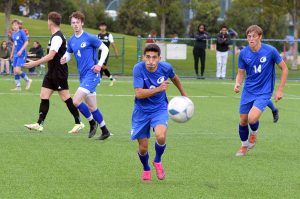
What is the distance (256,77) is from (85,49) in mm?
2963

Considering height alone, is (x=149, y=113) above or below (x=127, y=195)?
above

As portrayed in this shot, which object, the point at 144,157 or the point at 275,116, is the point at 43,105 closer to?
the point at 275,116

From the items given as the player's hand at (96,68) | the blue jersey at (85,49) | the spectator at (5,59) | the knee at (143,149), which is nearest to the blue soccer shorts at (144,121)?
the knee at (143,149)

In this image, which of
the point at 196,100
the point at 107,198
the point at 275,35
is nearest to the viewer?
the point at 107,198

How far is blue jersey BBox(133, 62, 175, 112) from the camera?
9156 millimetres

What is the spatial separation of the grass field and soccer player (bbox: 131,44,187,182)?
40 cm

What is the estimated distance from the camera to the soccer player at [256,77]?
37.2 feet

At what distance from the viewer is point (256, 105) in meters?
11.3

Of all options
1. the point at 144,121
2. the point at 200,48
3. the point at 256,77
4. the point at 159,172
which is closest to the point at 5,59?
the point at 200,48

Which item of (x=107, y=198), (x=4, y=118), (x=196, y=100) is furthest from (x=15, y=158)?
(x=196, y=100)

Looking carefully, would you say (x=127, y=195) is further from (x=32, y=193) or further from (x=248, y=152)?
(x=248, y=152)

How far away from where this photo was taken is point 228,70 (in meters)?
32.8

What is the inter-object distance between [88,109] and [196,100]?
813 centimetres

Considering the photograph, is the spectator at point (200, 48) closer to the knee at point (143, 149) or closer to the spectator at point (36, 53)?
the spectator at point (36, 53)
